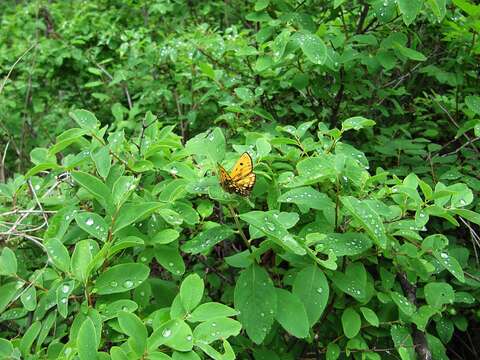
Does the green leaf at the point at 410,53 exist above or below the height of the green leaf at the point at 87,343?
above

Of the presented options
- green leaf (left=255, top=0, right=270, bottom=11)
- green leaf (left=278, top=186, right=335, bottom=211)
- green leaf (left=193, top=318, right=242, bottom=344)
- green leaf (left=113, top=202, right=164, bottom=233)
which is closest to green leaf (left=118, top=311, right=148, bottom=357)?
green leaf (left=193, top=318, right=242, bottom=344)

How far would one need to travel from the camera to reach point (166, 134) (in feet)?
5.33

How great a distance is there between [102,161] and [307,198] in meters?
0.59

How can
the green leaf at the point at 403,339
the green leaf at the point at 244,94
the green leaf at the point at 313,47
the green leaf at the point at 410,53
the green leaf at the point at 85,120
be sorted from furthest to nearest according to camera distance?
the green leaf at the point at 244,94 → the green leaf at the point at 410,53 → the green leaf at the point at 313,47 → the green leaf at the point at 85,120 → the green leaf at the point at 403,339

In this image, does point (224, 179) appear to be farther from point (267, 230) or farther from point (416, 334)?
point (416, 334)

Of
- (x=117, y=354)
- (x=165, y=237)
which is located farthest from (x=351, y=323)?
(x=117, y=354)

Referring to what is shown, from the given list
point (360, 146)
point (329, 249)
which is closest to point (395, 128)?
point (360, 146)

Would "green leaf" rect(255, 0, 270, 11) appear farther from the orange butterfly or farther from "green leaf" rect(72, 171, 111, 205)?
"green leaf" rect(72, 171, 111, 205)

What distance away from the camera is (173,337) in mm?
992

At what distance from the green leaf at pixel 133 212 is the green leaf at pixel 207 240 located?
14cm

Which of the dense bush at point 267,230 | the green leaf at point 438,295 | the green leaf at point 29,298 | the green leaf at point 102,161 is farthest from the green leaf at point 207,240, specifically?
the green leaf at point 438,295

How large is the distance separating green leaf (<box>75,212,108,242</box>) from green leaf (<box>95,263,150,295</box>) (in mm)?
90

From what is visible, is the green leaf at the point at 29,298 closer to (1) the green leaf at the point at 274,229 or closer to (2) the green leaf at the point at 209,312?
(2) the green leaf at the point at 209,312

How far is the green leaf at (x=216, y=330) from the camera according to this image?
1.02 meters
